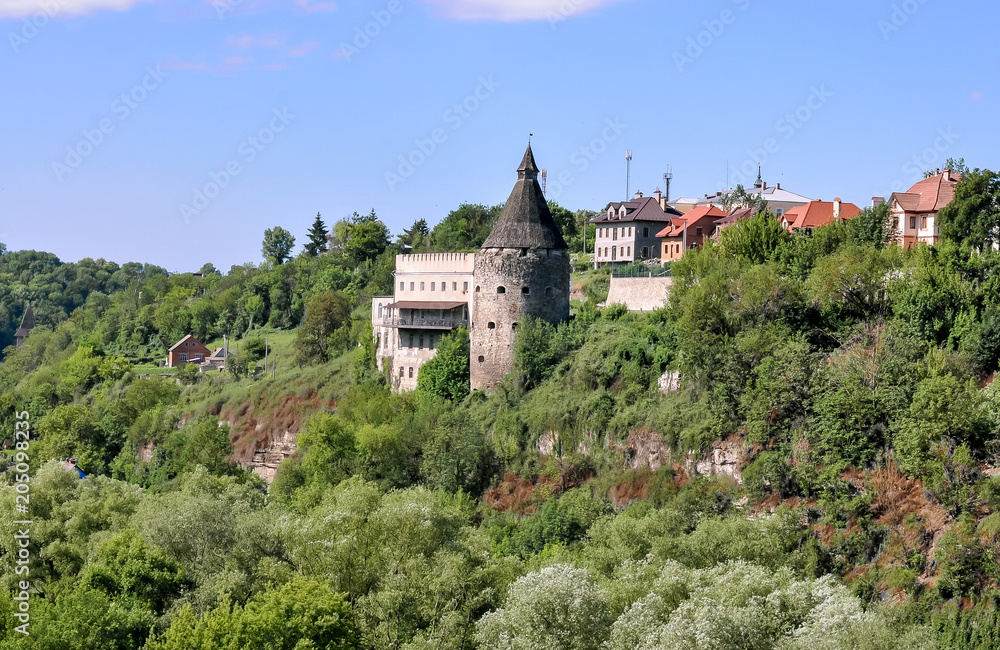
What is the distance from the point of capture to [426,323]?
6125 cm

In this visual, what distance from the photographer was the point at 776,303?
46.3 meters

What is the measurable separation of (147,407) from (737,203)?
42.5 metres

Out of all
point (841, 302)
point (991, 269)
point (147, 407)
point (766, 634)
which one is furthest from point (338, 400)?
point (766, 634)

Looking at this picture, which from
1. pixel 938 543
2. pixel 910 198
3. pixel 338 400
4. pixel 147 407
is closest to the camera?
pixel 938 543

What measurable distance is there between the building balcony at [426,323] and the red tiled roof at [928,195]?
21538mm

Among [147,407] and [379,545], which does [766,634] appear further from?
[147,407]

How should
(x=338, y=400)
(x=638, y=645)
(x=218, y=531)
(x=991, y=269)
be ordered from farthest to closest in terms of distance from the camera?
(x=338, y=400) → (x=991, y=269) → (x=218, y=531) → (x=638, y=645)

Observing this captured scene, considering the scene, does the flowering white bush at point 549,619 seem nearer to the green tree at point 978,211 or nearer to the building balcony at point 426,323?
the green tree at point 978,211

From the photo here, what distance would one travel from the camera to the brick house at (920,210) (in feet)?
178

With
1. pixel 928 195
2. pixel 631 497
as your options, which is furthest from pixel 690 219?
pixel 631 497

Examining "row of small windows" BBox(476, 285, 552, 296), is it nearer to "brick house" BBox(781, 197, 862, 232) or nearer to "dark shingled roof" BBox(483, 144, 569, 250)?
"dark shingled roof" BBox(483, 144, 569, 250)

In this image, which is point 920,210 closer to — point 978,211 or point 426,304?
point 978,211

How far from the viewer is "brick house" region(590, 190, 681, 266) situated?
7688 cm

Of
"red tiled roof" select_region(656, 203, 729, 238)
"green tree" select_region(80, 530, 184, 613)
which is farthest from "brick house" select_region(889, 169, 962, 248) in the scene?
"green tree" select_region(80, 530, 184, 613)
